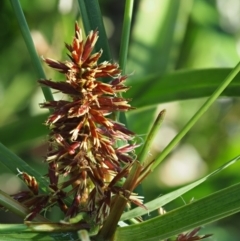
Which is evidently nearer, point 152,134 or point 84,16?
point 152,134

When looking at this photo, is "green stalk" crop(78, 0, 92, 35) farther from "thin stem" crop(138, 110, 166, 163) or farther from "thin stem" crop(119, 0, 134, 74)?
"thin stem" crop(138, 110, 166, 163)

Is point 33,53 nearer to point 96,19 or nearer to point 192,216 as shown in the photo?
point 96,19

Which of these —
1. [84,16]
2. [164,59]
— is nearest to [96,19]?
[84,16]

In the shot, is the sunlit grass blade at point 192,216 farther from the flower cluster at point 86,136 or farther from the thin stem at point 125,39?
the thin stem at point 125,39

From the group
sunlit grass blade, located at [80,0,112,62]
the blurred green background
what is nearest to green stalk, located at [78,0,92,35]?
sunlit grass blade, located at [80,0,112,62]

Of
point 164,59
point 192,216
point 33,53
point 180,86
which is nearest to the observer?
point 192,216

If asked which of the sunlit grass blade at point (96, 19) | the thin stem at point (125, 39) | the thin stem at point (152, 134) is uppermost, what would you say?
the sunlit grass blade at point (96, 19)

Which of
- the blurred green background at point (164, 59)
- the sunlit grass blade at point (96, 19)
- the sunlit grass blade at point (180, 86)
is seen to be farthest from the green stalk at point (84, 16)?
the blurred green background at point (164, 59)

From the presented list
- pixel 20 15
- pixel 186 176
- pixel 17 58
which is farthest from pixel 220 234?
pixel 20 15
